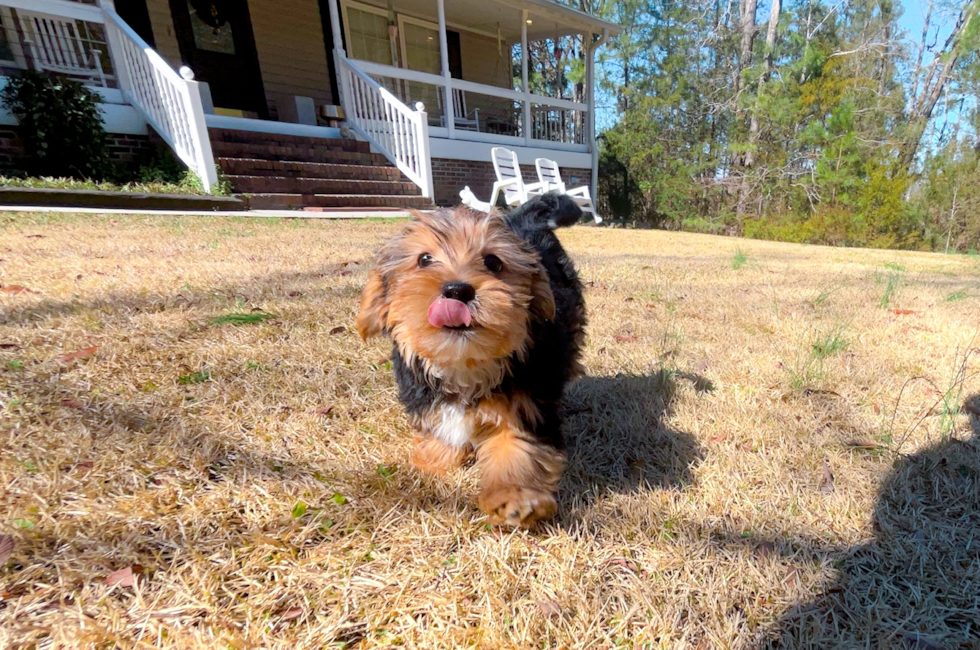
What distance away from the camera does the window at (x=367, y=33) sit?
14.6 m

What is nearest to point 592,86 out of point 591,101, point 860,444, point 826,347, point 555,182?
point 591,101

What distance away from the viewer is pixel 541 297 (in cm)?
203

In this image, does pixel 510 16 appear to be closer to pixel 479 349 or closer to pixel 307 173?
pixel 307 173

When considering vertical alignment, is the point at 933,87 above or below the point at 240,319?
above

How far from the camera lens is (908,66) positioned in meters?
24.4

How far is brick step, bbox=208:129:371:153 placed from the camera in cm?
1034

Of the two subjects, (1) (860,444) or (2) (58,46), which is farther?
(2) (58,46)

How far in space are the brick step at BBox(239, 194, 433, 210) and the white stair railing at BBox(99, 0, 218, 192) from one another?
92cm

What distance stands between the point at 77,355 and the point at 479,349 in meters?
2.43

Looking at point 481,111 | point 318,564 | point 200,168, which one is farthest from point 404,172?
point 318,564

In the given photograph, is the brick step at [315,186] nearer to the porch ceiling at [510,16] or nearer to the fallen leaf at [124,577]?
the porch ceiling at [510,16]

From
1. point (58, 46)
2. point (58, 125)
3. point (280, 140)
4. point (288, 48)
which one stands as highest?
point (288, 48)

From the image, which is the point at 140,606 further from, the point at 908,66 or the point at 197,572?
the point at 908,66

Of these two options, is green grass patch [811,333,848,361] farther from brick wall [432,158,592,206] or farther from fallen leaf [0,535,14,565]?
brick wall [432,158,592,206]
